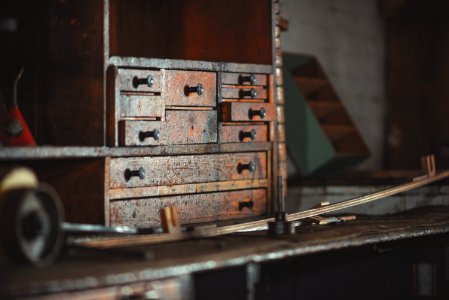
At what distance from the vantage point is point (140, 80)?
14.1 ft

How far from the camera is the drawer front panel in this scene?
4254 mm

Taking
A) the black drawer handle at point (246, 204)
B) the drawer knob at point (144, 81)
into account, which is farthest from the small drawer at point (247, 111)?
the drawer knob at point (144, 81)

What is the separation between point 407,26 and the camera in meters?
8.80

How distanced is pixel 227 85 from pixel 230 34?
575mm

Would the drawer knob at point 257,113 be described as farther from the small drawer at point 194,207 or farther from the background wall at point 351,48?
the background wall at point 351,48

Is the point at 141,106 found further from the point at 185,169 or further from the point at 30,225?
the point at 30,225

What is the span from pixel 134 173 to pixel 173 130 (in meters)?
0.35

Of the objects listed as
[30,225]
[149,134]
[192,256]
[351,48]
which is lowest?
[192,256]

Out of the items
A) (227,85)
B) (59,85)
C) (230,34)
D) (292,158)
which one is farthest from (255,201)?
(292,158)

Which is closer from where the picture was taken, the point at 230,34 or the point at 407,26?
the point at 230,34

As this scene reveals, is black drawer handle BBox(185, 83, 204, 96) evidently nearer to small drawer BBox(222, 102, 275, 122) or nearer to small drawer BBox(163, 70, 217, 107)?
small drawer BBox(163, 70, 217, 107)

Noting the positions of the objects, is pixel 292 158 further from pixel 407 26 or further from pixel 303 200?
pixel 407 26

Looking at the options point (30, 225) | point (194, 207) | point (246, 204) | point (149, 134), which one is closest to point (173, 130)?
→ point (149, 134)

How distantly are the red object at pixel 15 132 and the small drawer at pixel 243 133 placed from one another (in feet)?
4.10
